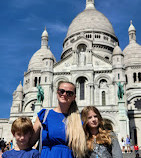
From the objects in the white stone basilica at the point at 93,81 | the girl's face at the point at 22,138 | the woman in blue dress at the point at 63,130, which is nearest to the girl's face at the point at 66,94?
the woman in blue dress at the point at 63,130

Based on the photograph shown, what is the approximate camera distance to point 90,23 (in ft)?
151

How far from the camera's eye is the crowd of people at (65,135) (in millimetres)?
3432

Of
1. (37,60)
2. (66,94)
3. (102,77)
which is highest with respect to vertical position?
(37,60)

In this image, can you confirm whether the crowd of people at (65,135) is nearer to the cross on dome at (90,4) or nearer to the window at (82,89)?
the window at (82,89)

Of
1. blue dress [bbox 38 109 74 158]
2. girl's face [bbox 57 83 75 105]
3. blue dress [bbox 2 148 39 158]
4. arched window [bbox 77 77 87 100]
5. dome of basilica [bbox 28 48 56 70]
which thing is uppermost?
dome of basilica [bbox 28 48 56 70]

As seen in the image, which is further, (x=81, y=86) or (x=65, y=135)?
(x=81, y=86)

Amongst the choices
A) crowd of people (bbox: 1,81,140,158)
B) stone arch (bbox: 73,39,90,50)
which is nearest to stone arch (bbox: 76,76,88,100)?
stone arch (bbox: 73,39,90,50)

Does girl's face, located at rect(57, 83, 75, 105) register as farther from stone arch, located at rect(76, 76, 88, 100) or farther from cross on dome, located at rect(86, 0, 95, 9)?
cross on dome, located at rect(86, 0, 95, 9)

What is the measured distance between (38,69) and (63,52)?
6.38m

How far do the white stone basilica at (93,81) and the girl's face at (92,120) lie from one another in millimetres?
21086

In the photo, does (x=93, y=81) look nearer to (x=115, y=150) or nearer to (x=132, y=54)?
(x=132, y=54)

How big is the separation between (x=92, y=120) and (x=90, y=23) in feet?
144

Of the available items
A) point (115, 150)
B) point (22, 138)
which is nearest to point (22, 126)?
point (22, 138)

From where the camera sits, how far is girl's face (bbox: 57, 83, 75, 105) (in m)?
3.79
